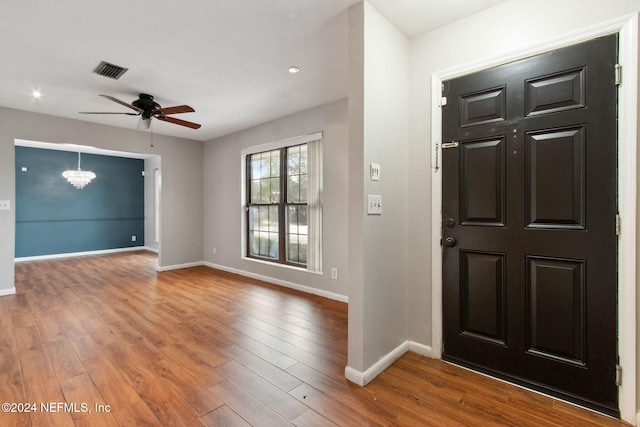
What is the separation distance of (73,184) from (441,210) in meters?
8.32

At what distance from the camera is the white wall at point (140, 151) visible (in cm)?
410

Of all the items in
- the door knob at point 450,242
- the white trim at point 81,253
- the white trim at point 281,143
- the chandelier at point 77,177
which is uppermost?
the white trim at point 281,143

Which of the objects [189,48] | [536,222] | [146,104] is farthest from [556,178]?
[146,104]

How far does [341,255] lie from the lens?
3.87 m

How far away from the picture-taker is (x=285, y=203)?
15.5 ft

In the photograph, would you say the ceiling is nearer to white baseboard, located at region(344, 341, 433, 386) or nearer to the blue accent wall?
white baseboard, located at region(344, 341, 433, 386)

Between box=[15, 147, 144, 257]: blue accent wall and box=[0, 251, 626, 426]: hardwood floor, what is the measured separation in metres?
4.14

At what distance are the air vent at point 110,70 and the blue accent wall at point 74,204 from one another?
5627 millimetres

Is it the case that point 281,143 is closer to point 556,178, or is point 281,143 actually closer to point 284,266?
point 284,266

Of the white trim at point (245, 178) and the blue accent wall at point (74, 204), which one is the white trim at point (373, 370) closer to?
the white trim at point (245, 178)

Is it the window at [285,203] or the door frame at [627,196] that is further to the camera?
the window at [285,203]

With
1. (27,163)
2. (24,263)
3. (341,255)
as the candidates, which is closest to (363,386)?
(341,255)

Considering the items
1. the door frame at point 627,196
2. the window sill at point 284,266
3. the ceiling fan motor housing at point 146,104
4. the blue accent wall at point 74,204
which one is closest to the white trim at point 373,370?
the door frame at point 627,196

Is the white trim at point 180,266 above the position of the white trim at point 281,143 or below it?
below
